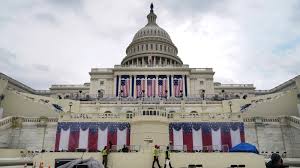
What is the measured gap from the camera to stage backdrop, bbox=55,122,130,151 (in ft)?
139

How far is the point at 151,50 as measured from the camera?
105 m

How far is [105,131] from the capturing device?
141 ft

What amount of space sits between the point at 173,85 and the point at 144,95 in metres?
9.92

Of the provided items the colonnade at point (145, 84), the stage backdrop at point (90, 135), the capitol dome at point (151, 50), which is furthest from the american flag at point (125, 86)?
→ the stage backdrop at point (90, 135)

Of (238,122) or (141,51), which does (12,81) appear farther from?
(238,122)

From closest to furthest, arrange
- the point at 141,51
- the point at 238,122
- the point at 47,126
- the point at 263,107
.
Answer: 1. the point at 238,122
2. the point at 47,126
3. the point at 263,107
4. the point at 141,51

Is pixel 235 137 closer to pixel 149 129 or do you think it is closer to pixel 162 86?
pixel 149 129

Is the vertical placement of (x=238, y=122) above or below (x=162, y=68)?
below

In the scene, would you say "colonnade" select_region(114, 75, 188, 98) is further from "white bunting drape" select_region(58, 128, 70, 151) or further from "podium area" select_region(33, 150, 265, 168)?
"podium area" select_region(33, 150, 265, 168)

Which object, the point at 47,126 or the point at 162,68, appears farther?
the point at 162,68

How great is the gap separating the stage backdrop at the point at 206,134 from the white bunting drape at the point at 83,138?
498 inches

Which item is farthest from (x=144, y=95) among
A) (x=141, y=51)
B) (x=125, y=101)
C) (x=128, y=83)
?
(x=141, y=51)

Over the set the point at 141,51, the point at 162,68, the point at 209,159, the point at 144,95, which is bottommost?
the point at 209,159

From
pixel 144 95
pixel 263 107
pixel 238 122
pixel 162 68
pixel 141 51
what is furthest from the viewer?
pixel 141 51
